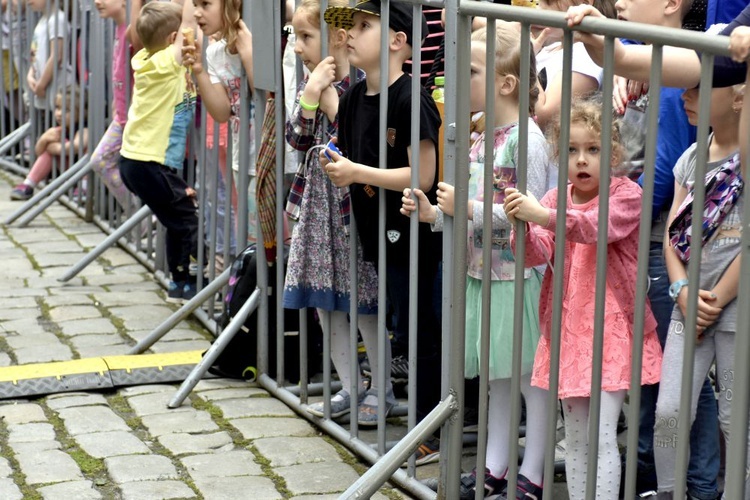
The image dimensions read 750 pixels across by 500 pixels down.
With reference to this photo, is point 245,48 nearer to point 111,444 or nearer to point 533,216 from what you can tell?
point 111,444

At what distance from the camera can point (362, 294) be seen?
5020mm

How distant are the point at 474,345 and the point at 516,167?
0.64m

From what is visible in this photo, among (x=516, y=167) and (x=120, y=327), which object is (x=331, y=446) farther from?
(x=120, y=327)

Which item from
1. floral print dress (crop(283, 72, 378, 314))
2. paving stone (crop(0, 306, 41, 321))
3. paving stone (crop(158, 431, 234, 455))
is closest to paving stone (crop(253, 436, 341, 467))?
paving stone (crop(158, 431, 234, 455))

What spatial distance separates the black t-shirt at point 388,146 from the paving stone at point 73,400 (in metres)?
1.50

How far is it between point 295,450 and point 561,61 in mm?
1757

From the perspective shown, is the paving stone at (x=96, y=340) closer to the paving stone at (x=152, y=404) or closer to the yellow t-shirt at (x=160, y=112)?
the paving stone at (x=152, y=404)

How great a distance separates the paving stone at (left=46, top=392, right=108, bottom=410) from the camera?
18.2ft

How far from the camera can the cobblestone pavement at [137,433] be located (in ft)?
15.3

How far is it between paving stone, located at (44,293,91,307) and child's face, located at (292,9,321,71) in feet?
9.03

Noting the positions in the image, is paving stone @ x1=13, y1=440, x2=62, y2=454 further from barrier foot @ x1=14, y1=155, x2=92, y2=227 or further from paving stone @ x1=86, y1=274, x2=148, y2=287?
barrier foot @ x1=14, y1=155, x2=92, y2=227

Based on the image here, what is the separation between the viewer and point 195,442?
5105mm

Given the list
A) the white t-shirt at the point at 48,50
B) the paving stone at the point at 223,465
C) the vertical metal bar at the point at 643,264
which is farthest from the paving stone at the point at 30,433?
the white t-shirt at the point at 48,50

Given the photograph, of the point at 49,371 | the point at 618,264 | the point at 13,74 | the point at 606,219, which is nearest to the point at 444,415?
the point at 618,264
